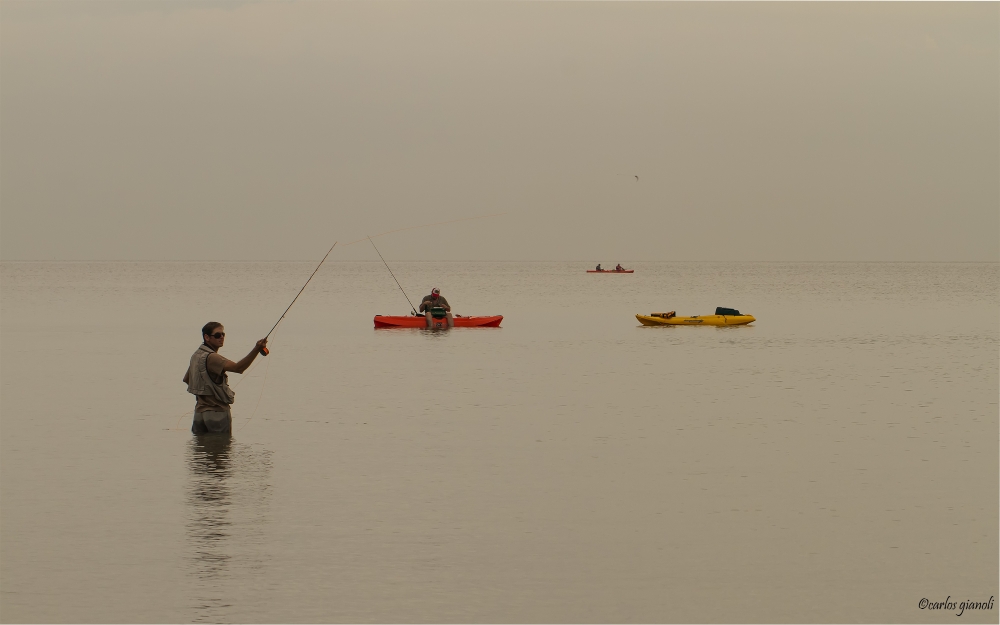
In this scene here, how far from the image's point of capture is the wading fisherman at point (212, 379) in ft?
50.4

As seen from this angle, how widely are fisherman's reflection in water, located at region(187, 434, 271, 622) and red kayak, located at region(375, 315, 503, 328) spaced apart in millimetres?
23903

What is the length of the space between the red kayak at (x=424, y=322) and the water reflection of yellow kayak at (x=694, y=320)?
5330 millimetres

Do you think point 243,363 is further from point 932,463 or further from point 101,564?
point 932,463

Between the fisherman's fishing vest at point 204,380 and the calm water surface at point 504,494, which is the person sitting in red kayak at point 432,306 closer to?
the calm water surface at point 504,494

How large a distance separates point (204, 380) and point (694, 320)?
29895mm

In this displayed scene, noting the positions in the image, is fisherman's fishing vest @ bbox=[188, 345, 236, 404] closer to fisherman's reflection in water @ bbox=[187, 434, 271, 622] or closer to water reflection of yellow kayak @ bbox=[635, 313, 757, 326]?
fisherman's reflection in water @ bbox=[187, 434, 271, 622]

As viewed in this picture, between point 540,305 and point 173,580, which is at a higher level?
point 540,305

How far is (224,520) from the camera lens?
11.9 m

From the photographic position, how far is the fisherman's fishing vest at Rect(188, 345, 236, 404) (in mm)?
15547

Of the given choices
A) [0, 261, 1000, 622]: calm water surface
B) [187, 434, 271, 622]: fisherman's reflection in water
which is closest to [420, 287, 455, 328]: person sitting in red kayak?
[0, 261, 1000, 622]: calm water surface

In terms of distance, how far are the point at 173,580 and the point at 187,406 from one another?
11.9 metres

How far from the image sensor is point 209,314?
57.4m

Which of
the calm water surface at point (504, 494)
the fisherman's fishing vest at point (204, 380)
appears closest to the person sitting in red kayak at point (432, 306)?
the calm water surface at point (504, 494)

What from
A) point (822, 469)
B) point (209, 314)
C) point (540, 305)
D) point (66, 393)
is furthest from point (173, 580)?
point (540, 305)
